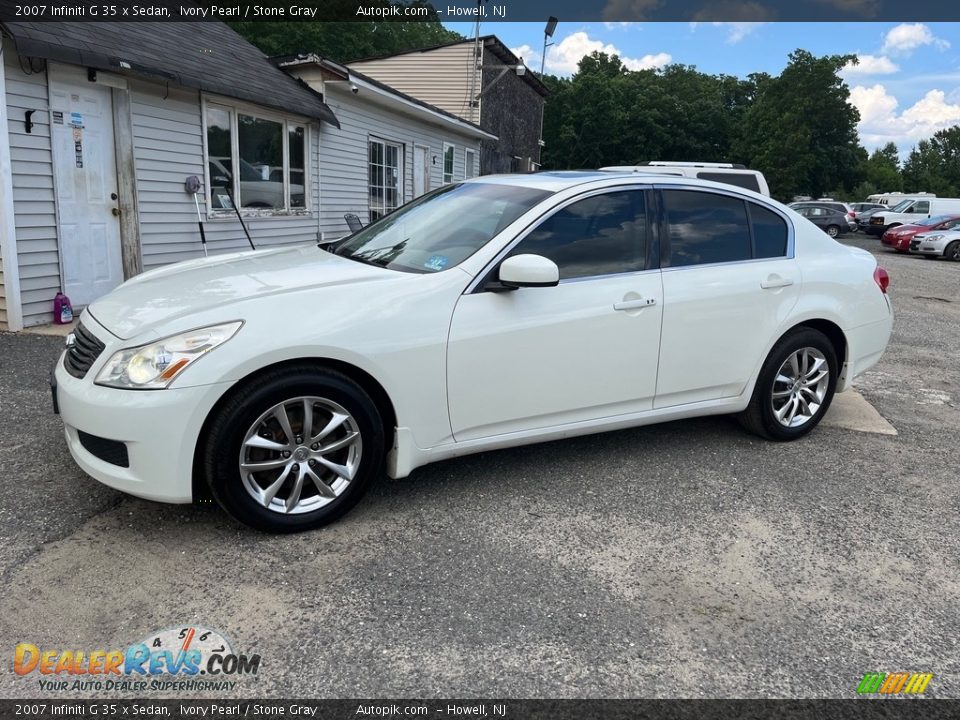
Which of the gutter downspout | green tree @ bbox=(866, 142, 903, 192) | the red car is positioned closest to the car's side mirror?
the gutter downspout

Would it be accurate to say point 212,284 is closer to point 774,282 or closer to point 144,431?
point 144,431

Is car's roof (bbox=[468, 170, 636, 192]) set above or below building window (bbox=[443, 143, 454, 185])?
below

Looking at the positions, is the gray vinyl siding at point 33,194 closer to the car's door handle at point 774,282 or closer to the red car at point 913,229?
the car's door handle at point 774,282

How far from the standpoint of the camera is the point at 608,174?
4035 mm

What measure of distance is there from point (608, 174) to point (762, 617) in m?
2.46

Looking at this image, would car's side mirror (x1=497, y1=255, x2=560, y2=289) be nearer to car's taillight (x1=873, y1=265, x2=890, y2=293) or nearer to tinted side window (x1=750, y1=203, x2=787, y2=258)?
tinted side window (x1=750, y1=203, x2=787, y2=258)

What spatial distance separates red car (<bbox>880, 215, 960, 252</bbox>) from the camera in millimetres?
23406

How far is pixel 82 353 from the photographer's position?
311 cm

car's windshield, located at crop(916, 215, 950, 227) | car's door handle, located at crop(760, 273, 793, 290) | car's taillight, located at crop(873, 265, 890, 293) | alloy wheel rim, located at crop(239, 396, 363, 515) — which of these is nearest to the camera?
alloy wheel rim, located at crop(239, 396, 363, 515)

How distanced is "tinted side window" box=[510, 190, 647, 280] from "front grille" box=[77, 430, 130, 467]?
6.31 ft

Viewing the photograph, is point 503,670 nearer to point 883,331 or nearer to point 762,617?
point 762,617

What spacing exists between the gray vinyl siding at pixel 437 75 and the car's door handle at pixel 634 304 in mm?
18957

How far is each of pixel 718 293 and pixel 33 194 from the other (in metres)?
6.32

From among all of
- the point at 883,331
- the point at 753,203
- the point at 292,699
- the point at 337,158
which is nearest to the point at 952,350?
the point at 883,331
